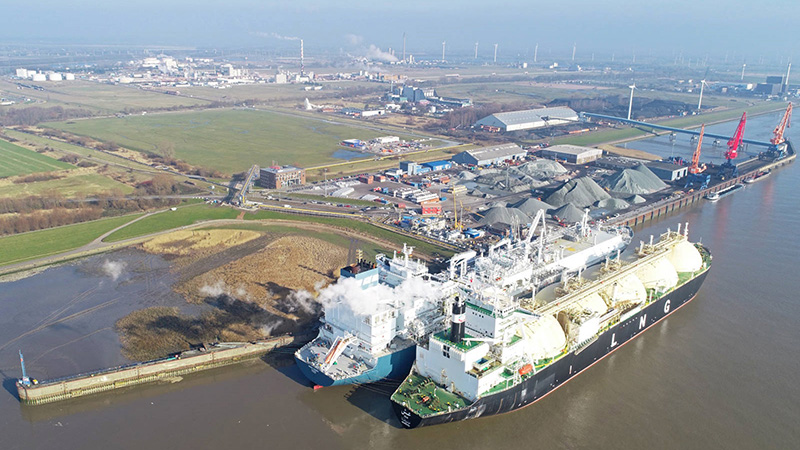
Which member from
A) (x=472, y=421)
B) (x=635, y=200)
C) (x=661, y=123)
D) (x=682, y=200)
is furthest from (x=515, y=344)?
(x=661, y=123)

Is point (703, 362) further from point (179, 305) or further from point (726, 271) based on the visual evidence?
point (179, 305)

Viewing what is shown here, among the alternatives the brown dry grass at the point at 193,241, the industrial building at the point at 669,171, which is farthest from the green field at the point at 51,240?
the industrial building at the point at 669,171

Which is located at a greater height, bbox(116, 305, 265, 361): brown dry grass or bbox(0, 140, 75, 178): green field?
bbox(0, 140, 75, 178): green field

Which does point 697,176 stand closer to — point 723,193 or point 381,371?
point 723,193

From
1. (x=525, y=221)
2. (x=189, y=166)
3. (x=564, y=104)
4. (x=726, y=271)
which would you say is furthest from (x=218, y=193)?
(x=564, y=104)

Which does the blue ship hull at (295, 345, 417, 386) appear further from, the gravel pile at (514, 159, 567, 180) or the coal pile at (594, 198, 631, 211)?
the gravel pile at (514, 159, 567, 180)

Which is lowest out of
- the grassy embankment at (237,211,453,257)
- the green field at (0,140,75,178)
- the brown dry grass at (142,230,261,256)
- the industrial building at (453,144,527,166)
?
the brown dry grass at (142,230,261,256)

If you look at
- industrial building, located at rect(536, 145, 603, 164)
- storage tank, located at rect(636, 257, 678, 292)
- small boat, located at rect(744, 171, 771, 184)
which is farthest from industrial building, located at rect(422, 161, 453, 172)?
storage tank, located at rect(636, 257, 678, 292)
